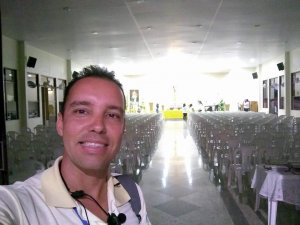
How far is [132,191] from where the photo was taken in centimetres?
114

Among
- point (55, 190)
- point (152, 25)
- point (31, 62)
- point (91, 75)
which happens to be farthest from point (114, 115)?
point (31, 62)

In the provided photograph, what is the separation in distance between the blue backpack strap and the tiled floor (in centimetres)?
321

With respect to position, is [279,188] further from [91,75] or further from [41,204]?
[41,204]

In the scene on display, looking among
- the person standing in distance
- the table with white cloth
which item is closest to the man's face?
the person standing in distance

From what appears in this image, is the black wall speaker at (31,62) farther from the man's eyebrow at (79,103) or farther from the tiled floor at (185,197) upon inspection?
the man's eyebrow at (79,103)

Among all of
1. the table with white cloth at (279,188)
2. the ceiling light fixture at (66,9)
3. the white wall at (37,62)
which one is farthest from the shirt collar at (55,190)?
the white wall at (37,62)

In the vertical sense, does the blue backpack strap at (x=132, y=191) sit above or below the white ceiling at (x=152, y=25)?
below

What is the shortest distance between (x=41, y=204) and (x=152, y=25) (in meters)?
9.27

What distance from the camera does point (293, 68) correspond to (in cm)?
1564

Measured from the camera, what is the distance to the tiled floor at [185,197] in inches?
169

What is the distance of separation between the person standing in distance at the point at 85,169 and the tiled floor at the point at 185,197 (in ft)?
10.9

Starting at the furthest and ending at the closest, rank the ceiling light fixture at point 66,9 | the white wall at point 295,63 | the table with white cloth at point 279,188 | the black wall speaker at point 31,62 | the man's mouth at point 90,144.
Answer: the white wall at point 295,63 < the black wall speaker at point 31,62 < the ceiling light fixture at point 66,9 < the table with white cloth at point 279,188 < the man's mouth at point 90,144

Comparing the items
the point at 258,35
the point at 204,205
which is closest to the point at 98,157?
the point at 204,205

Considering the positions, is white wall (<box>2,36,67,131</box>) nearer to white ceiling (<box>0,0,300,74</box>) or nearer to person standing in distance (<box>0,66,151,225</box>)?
white ceiling (<box>0,0,300,74</box>)
